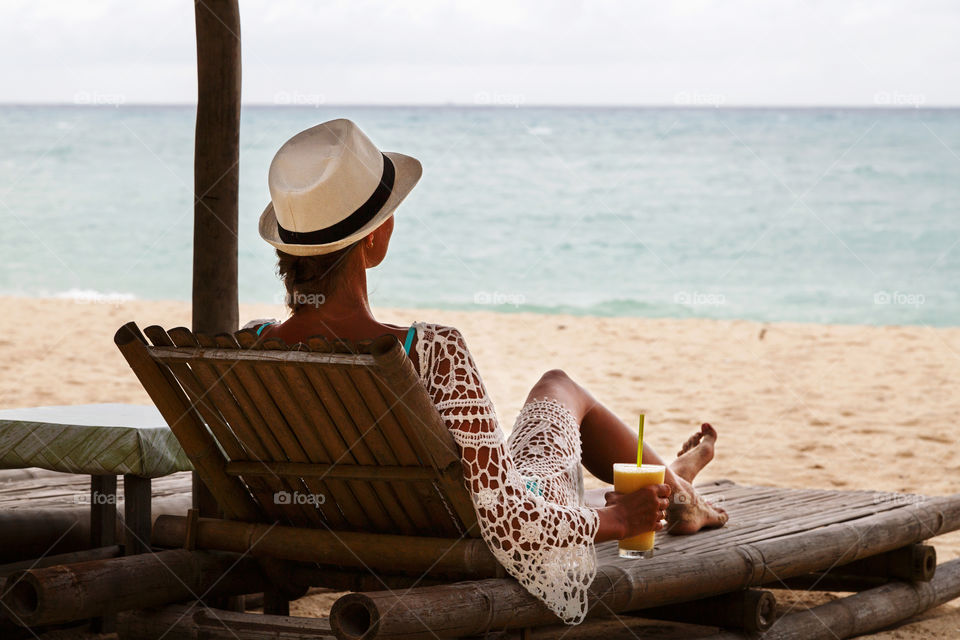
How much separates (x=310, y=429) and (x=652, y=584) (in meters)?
0.81

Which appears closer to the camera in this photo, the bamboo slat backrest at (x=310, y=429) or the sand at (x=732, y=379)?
the bamboo slat backrest at (x=310, y=429)

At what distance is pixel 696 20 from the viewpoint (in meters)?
28.9

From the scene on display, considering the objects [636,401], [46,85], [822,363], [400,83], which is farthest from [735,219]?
[46,85]

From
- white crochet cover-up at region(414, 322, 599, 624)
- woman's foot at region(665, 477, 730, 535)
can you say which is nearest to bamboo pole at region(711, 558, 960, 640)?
woman's foot at region(665, 477, 730, 535)

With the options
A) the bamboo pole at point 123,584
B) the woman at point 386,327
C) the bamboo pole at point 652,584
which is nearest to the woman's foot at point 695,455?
the bamboo pole at point 652,584

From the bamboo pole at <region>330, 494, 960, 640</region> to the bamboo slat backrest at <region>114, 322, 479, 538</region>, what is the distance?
19cm

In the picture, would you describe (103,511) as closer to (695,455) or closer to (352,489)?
(352,489)

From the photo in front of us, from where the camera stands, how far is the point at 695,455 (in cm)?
322

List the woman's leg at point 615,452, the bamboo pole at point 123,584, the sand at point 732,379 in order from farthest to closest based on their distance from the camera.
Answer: the sand at point 732,379, the woman's leg at point 615,452, the bamboo pole at point 123,584

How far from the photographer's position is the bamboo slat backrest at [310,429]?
200cm

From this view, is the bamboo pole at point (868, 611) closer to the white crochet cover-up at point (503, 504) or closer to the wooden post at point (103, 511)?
the white crochet cover-up at point (503, 504)

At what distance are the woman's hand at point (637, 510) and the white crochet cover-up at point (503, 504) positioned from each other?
138mm

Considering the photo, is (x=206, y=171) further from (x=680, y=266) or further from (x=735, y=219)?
(x=735, y=219)

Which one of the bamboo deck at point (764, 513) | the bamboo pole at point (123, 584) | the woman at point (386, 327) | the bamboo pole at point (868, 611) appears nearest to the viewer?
the bamboo pole at point (123, 584)
